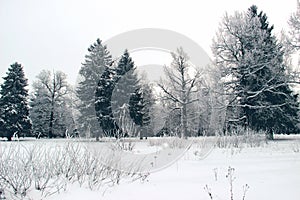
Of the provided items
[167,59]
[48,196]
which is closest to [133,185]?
[48,196]

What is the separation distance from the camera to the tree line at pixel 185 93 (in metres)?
20.6

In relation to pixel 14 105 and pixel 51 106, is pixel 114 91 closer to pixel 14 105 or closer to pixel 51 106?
pixel 14 105

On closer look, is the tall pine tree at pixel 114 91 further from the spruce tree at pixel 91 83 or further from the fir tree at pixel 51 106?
the fir tree at pixel 51 106

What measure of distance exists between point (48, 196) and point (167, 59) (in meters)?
25.3

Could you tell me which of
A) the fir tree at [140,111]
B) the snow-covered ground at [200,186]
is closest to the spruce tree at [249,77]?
the fir tree at [140,111]

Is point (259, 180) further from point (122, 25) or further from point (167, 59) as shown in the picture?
point (167, 59)

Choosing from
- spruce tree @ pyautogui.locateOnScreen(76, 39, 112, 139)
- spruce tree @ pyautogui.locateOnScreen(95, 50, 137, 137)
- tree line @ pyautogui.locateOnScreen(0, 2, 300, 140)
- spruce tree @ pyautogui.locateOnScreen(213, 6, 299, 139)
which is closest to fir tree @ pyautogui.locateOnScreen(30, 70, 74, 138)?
tree line @ pyautogui.locateOnScreen(0, 2, 300, 140)

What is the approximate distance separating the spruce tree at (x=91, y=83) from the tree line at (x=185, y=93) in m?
0.10

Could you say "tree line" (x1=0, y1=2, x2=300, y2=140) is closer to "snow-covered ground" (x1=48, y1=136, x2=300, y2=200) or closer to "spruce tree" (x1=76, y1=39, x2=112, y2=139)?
"spruce tree" (x1=76, y1=39, x2=112, y2=139)

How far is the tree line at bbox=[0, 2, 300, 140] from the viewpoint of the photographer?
2064 cm

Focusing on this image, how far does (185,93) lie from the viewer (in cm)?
2753

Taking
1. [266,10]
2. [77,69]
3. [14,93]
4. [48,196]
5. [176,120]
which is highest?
[266,10]

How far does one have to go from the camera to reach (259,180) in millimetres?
5707

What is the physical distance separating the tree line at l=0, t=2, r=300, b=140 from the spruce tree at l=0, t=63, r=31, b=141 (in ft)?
0.33
